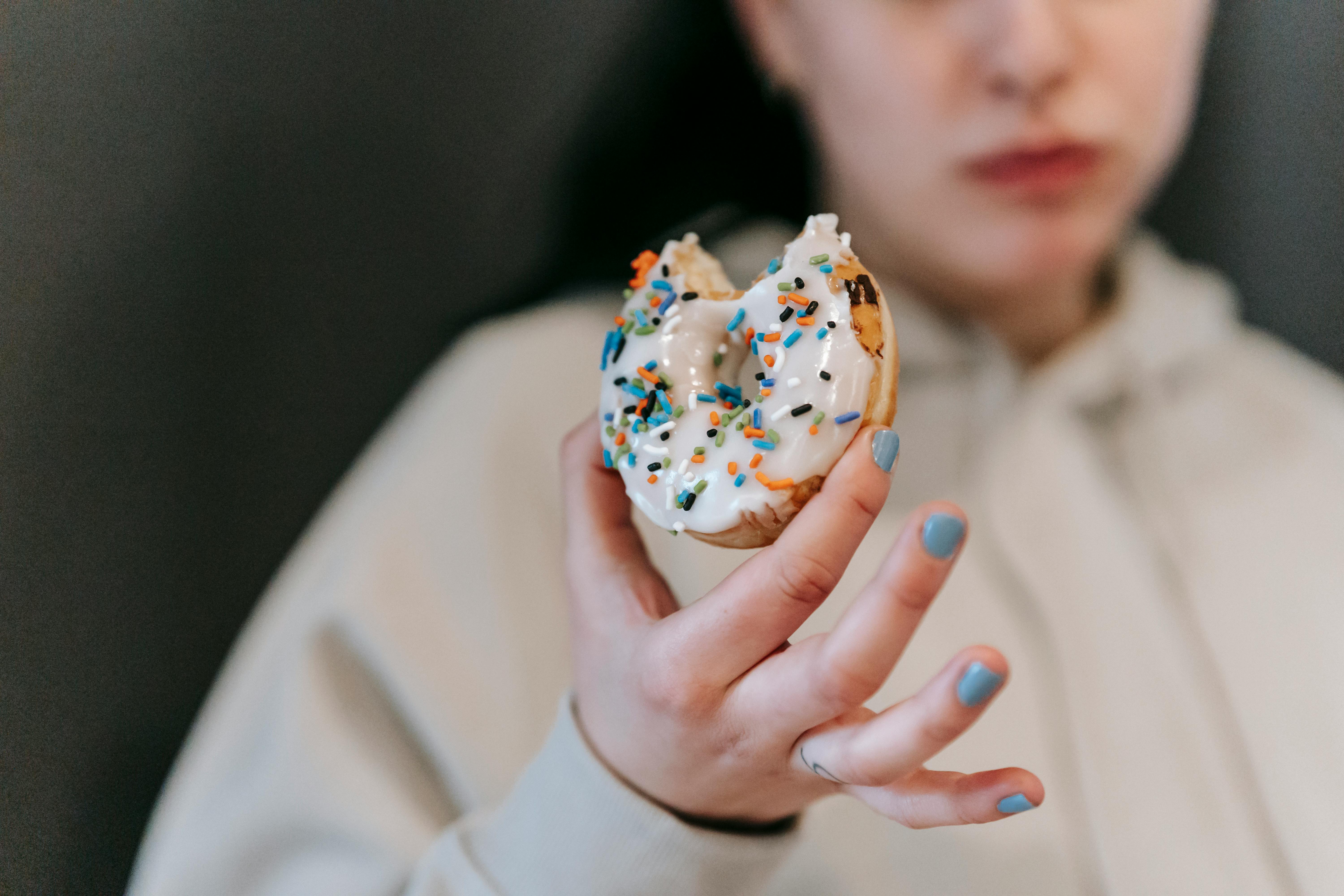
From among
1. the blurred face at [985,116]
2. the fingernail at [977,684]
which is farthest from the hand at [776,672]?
the blurred face at [985,116]

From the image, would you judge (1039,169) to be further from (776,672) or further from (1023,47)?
(776,672)

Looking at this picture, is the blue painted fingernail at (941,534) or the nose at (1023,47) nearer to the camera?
the blue painted fingernail at (941,534)

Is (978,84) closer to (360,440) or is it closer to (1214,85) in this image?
(1214,85)

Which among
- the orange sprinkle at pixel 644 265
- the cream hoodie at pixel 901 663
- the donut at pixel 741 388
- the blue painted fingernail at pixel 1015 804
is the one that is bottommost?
the cream hoodie at pixel 901 663

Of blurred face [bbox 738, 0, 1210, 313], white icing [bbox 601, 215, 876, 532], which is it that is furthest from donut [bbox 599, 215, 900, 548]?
blurred face [bbox 738, 0, 1210, 313]

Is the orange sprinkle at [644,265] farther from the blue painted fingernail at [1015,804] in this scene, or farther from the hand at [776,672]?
the blue painted fingernail at [1015,804]

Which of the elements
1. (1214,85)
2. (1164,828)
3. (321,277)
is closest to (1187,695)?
(1164,828)

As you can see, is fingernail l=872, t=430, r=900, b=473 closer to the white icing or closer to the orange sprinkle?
the white icing
